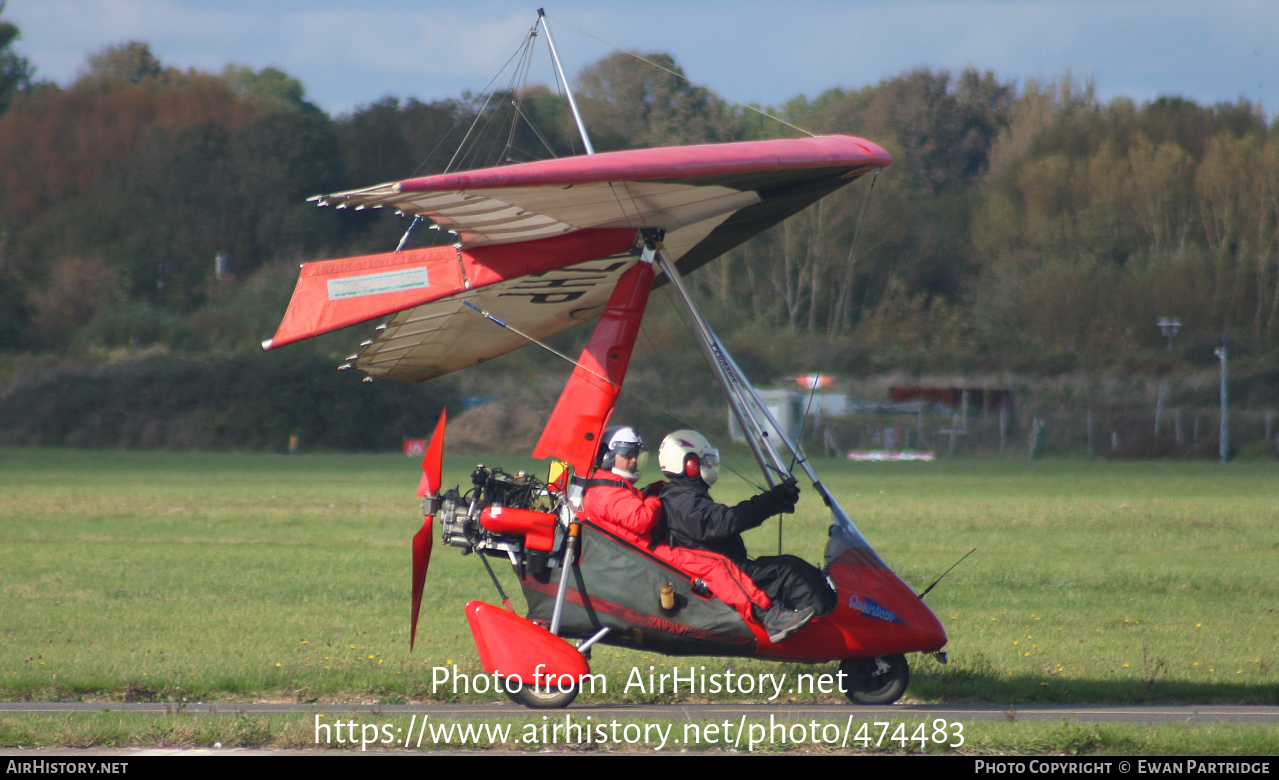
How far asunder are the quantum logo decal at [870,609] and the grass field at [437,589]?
0.88 m

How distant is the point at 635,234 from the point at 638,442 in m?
1.41

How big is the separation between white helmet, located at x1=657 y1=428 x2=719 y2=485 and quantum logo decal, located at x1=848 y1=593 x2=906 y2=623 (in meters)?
1.15

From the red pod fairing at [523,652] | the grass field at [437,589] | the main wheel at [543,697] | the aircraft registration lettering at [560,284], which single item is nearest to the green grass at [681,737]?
the red pod fairing at [523,652]

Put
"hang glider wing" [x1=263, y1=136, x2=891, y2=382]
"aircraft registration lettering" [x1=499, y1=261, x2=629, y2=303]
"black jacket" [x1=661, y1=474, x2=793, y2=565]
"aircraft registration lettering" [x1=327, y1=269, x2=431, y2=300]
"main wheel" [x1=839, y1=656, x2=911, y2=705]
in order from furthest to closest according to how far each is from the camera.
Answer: "aircraft registration lettering" [x1=499, y1=261, x2=629, y2=303] < "main wheel" [x1=839, y1=656, x2=911, y2=705] < "aircraft registration lettering" [x1=327, y1=269, x2=431, y2=300] < "black jacket" [x1=661, y1=474, x2=793, y2=565] < "hang glider wing" [x1=263, y1=136, x2=891, y2=382]

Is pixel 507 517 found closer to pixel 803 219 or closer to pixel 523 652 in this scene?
pixel 523 652

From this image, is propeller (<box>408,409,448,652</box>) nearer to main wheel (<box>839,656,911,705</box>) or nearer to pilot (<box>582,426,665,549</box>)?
pilot (<box>582,426,665,549</box>)

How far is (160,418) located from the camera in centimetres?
4734

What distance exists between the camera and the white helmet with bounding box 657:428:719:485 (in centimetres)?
739

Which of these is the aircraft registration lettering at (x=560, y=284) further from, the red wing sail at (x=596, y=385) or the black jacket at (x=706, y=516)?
the black jacket at (x=706, y=516)

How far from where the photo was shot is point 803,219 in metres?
39.4

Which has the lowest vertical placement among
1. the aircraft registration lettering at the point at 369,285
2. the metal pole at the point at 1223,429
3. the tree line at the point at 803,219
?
the metal pole at the point at 1223,429

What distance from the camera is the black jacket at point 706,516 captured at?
7.02m

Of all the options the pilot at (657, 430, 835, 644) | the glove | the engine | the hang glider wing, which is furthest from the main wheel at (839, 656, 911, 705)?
the hang glider wing
